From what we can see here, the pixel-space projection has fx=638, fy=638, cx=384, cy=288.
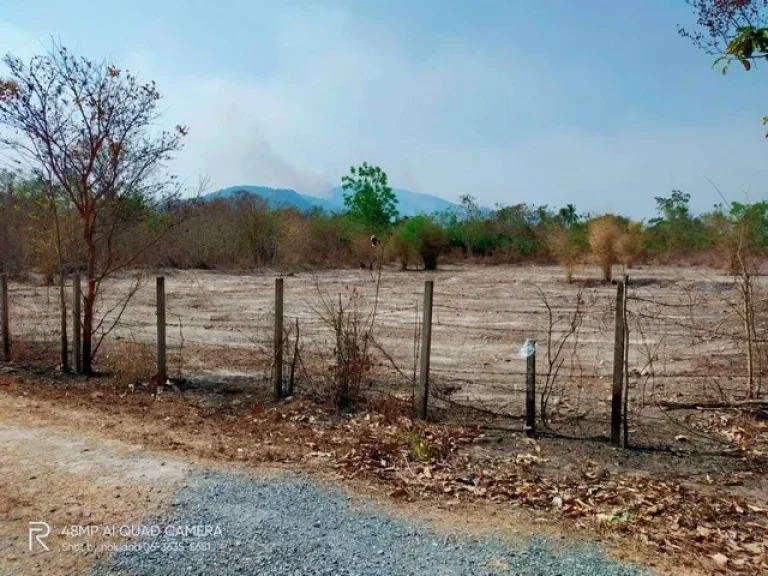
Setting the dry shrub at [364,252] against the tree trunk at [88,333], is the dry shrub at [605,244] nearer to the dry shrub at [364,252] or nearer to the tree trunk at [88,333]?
the dry shrub at [364,252]

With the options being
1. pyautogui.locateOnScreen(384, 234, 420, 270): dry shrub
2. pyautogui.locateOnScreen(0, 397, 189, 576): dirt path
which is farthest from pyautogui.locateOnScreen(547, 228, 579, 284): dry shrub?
pyautogui.locateOnScreen(0, 397, 189, 576): dirt path

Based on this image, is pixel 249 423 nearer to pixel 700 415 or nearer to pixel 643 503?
pixel 643 503

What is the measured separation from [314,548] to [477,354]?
690 cm

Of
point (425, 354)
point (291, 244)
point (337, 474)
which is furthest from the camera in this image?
point (291, 244)

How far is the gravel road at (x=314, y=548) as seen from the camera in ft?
10.5

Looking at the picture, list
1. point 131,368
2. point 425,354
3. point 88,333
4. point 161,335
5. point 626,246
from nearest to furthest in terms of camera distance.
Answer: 1. point 425,354
2. point 161,335
3. point 131,368
4. point 88,333
5. point 626,246

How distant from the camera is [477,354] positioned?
10.0 meters

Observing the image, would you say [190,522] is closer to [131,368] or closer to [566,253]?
[131,368]

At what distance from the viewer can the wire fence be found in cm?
602

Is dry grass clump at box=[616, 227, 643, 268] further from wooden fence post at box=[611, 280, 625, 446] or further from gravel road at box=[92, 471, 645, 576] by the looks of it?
gravel road at box=[92, 471, 645, 576]

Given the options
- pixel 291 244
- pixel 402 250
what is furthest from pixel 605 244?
pixel 291 244

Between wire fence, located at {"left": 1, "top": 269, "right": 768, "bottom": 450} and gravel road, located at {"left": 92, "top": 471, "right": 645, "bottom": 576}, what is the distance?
2.15m

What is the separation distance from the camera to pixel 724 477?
461 centimetres

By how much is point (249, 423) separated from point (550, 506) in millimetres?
2942
